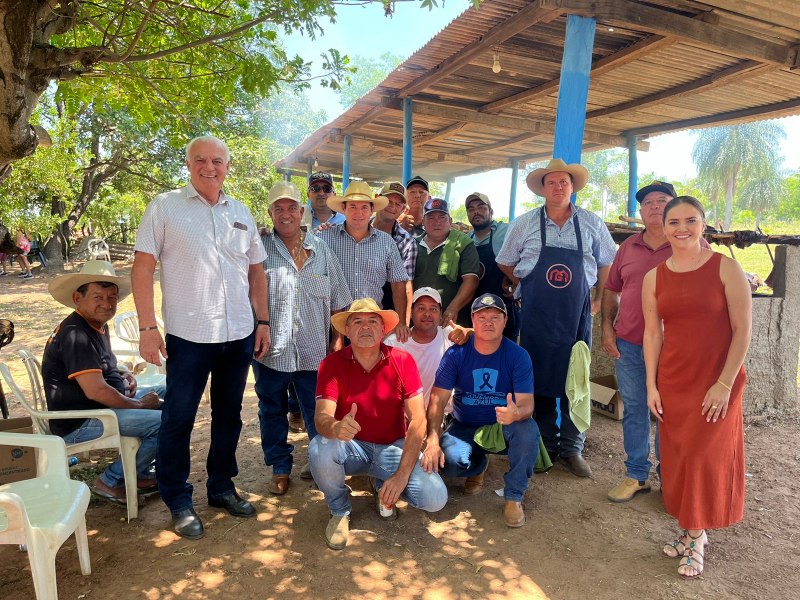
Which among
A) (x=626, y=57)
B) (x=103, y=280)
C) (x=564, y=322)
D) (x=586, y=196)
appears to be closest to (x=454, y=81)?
(x=626, y=57)

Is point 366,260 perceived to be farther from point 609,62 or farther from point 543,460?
point 609,62

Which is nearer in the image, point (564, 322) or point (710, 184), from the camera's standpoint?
point (564, 322)

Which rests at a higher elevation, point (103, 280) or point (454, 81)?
point (454, 81)

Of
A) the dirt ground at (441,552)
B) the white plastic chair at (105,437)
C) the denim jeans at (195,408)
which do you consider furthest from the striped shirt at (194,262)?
the dirt ground at (441,552)

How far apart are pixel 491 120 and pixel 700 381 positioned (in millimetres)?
6040

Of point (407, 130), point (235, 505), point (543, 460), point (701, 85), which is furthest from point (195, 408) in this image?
point (701, 85)

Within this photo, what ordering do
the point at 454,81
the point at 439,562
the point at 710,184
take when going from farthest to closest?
the point at 710,184 → the point at 454,81 → the point at 439,562

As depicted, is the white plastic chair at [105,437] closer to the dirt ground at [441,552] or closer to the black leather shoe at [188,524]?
the dirt ground at [441,552]

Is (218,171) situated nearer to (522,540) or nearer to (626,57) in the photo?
(522,540)

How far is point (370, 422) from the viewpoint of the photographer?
10.2 feet

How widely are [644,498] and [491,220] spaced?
98.9 inches

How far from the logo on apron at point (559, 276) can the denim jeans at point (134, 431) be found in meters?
2.73

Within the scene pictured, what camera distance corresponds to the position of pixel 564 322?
3717 millimetres

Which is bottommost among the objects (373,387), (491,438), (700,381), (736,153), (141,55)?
(491,438)
